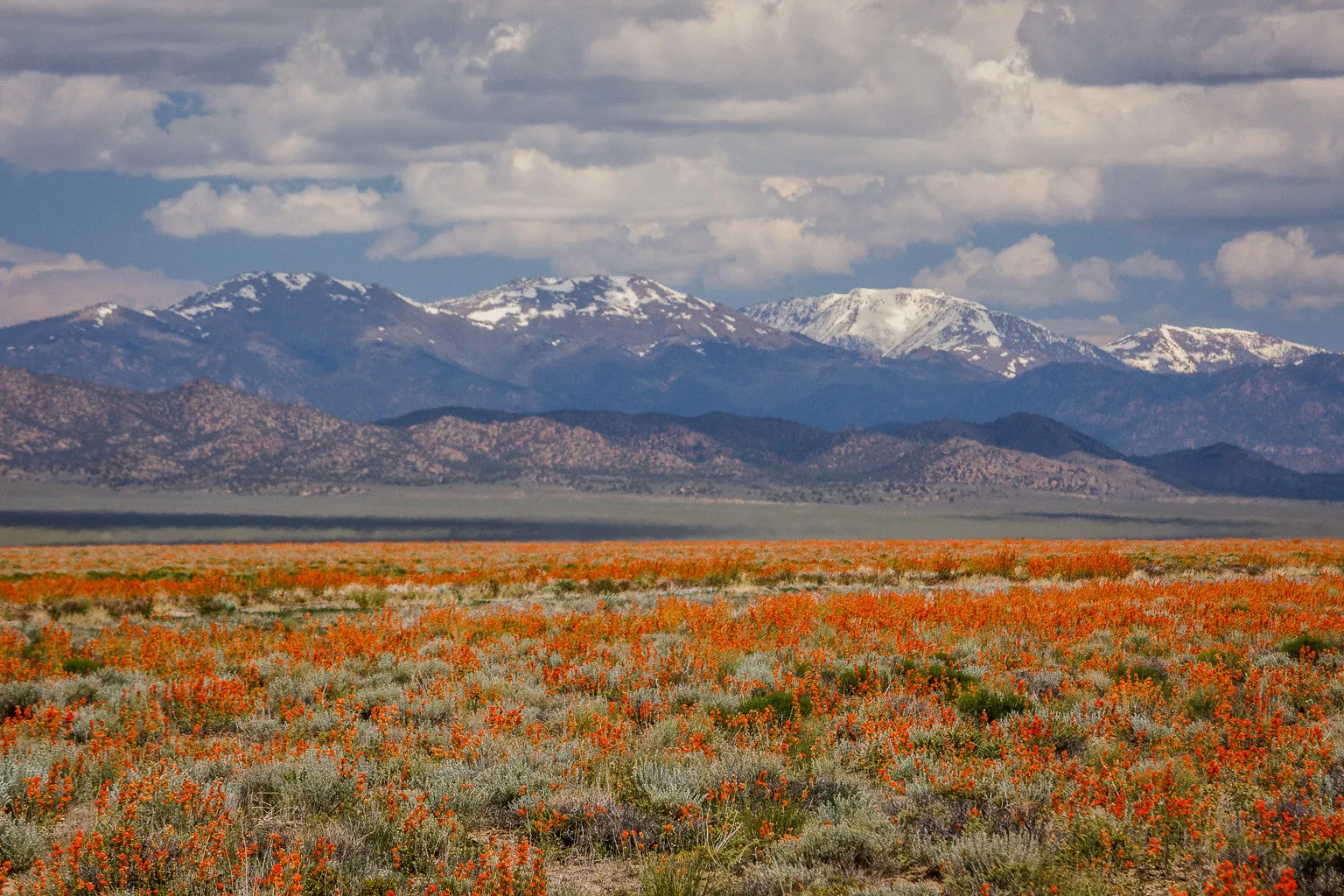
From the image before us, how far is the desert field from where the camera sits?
7586mm

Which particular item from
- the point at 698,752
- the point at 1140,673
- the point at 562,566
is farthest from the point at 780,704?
the point at 562,566

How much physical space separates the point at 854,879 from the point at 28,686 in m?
9.83

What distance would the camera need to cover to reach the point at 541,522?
15388cm

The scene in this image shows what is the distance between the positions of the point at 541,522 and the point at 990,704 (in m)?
144

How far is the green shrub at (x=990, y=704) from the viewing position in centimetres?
1157

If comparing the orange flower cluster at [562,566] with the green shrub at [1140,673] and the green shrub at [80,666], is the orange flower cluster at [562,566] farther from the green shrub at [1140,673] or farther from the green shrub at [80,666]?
the green shrub at [1140,673]

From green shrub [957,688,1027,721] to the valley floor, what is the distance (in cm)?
9875

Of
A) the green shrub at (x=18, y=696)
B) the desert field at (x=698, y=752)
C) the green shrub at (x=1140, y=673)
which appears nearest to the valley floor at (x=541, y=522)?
the desert field at (x=698, y=752)

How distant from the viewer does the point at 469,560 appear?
4316cm

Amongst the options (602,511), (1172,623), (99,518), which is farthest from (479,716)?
(602,511)

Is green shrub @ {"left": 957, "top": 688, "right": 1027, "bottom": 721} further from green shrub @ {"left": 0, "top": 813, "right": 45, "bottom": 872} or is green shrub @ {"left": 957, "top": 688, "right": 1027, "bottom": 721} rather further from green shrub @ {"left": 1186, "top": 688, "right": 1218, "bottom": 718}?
green shrub @ {"left": 0, "top": 813, "right": 45, "bottom": 872}

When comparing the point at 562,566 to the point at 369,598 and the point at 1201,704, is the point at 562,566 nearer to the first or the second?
the point at 369,598

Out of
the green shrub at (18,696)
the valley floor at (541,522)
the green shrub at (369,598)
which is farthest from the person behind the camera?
the valley floor at (541,522)

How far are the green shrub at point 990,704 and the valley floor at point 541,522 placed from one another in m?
98.7
